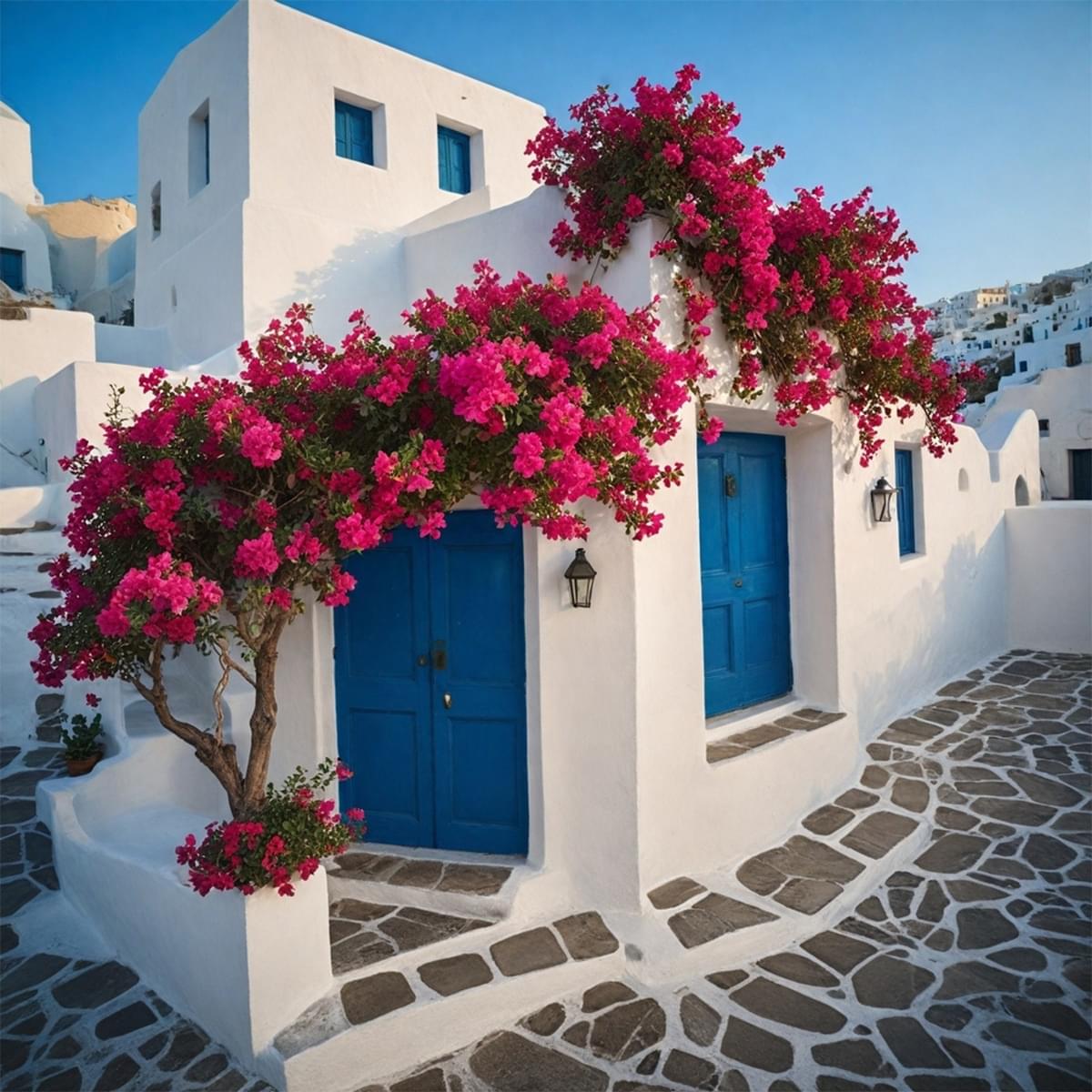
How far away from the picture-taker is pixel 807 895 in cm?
482

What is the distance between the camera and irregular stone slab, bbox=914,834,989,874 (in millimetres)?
5250

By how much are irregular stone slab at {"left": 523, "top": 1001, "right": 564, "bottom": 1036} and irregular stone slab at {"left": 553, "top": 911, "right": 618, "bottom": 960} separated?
280 mm

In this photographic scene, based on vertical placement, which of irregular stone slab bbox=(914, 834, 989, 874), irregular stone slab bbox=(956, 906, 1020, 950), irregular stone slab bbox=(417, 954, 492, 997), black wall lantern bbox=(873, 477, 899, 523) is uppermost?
black wall lantern bbox=(873, 477, 899, 523)

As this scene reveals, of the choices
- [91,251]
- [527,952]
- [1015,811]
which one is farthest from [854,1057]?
[91,251]

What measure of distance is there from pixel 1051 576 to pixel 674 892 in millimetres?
9042

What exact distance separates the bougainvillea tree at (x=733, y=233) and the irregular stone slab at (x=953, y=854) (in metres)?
3.46

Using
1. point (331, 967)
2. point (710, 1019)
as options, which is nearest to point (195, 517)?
point (331, 967)

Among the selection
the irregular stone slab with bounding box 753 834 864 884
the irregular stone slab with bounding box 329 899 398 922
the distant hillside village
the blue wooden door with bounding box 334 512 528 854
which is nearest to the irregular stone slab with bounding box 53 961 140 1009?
the irregular stone slab with bounding box 329 899 398 922

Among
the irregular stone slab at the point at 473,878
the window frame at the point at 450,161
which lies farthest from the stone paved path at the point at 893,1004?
the window frame at the point at 450,161

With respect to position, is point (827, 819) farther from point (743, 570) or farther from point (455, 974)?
point (455, 974)

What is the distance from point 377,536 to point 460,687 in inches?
73.7

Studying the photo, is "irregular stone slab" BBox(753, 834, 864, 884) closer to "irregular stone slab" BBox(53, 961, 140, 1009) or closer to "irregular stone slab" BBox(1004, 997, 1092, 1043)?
"irregular stone slab" BBox(1004, 997, 1092, 1043)

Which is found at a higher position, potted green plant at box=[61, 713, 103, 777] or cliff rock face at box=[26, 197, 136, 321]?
cliff rock face at box=[26, 197, 136, 321]

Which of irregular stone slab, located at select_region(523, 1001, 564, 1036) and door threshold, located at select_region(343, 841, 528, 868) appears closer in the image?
irregular stone slab, located at select_region(523, 1001, 564, 1036)
